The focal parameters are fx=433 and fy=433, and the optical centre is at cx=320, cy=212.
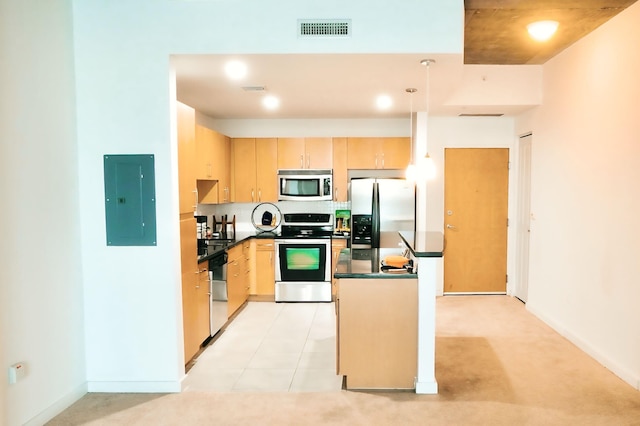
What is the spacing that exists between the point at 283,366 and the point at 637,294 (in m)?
2.78

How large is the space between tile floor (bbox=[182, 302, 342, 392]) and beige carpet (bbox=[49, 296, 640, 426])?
20cm

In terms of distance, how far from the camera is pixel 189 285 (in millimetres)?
3535

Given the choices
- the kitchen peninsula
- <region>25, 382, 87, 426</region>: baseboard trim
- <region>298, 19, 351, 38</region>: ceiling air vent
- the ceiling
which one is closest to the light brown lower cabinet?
the kitchen peninsula

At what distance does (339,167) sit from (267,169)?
0.96 m

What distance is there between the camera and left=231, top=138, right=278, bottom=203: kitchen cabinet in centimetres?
579

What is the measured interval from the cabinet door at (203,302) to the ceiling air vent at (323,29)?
2096 millimetres

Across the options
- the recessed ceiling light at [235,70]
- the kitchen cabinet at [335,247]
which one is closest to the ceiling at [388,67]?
the recessed ceiling light at [235,70]

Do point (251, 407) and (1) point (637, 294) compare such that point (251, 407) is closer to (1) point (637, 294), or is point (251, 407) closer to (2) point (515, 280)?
(1) point (637, 294)

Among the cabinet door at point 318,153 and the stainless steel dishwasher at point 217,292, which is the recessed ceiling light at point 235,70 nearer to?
the stainless steel dishwasher at point 217,292

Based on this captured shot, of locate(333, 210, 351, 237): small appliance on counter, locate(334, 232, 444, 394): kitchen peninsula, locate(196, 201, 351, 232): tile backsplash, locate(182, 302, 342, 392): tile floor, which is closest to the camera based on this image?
locate(334, 232, 444, 394): kitchen peninsula

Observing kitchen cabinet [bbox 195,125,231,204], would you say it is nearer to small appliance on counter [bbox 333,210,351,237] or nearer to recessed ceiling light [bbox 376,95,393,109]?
small appliance on counter [bbox 333,210,351,237]

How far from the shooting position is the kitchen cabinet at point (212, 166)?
467cm

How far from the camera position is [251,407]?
293 centimetres

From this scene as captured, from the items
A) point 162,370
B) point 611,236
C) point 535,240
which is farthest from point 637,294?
point 162,370
